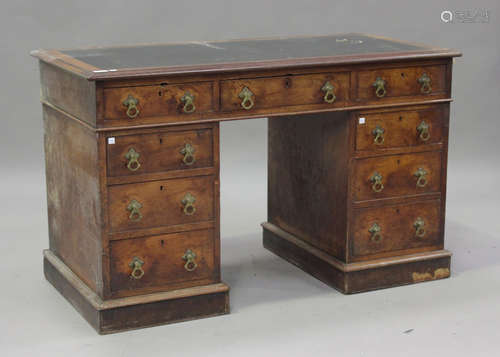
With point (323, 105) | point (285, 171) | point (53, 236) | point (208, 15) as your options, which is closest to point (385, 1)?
point (208, 15)

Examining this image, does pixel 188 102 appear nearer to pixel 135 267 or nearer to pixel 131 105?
pixel 131 105

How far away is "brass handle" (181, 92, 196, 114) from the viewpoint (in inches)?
178

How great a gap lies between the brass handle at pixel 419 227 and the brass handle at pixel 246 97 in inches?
41.0

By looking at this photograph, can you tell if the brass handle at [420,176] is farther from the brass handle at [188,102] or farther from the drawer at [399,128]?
the brass handle at [188,102]

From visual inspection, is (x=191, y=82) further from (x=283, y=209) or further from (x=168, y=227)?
(x=283, y=209)

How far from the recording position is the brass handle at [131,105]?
4.43 metres

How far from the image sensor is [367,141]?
16.3 ft

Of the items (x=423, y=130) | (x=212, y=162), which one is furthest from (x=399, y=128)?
(x=212, y=162)

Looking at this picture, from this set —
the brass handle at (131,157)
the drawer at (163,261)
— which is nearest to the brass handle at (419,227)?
the drawer at (163,261)

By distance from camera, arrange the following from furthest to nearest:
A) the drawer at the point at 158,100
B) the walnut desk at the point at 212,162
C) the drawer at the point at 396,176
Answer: the drawer at the point at 396,176 < the walnut desk at the point at 212,162 < the drawer at the point at 158,100

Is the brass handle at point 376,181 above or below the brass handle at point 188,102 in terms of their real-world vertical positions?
below

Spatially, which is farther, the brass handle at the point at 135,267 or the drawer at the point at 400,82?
the drawer at the point at 400,82

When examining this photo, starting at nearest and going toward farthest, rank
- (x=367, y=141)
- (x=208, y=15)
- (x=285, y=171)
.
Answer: (x=367, y=141) → (x=285, y=171) → (x=208, y=15)

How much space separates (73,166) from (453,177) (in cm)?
290
